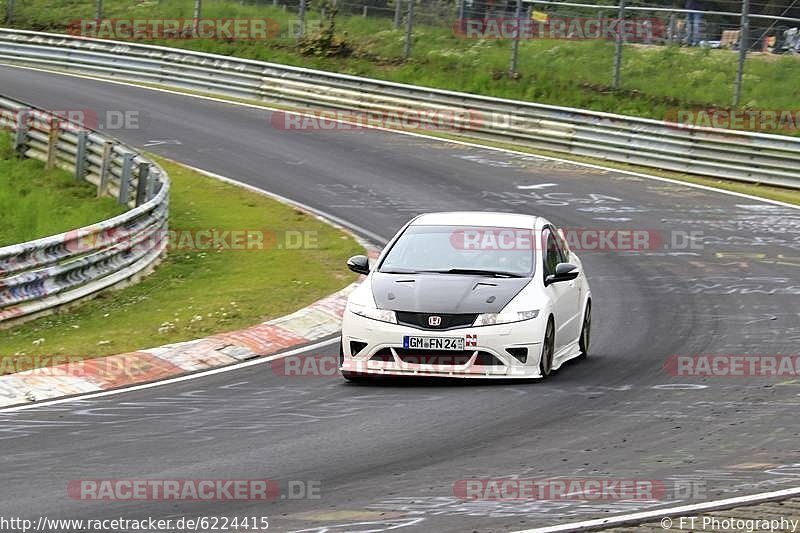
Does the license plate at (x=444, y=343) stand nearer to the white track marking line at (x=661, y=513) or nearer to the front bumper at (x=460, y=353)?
the front bumper at (x=460, y=353)

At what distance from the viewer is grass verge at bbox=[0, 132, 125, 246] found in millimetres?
20688

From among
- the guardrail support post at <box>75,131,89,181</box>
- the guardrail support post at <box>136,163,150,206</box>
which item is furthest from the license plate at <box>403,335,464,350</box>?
the guardrail support post at <box>75,131,89,181</box>

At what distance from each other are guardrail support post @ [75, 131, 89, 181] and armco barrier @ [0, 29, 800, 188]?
977cm

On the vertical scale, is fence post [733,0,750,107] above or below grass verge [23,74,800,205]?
above

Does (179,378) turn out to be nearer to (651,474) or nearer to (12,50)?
(651,474)

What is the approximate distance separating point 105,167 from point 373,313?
11812mm

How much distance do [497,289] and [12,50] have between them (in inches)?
1224

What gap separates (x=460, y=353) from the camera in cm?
1173

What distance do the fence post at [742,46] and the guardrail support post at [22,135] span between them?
14.3m

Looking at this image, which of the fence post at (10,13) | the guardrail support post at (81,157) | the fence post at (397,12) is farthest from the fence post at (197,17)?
the guardrail support post at (81,157)

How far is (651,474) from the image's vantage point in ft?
28.0

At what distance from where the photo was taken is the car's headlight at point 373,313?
38.9ft

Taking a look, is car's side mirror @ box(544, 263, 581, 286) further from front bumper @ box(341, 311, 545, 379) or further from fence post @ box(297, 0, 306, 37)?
fence post @ box(297, 0, 306, 37)

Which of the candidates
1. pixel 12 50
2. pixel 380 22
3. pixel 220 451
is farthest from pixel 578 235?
pixel 12 50
